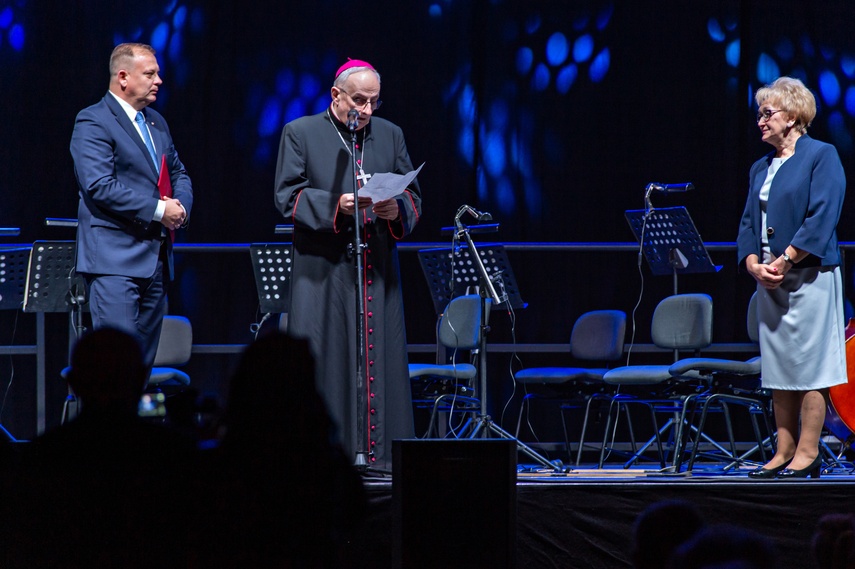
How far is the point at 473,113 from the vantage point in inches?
273

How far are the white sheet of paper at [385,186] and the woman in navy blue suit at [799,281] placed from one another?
57.3 inches

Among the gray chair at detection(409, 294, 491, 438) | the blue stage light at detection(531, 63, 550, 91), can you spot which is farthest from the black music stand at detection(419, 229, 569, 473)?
the blue stage light at detection(531, 63, 550, 91)

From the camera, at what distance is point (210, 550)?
2271 mm

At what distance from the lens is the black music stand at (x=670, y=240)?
586cm

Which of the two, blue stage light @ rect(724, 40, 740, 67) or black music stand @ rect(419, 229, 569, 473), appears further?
blue stage light @ rect(724, 40, 740, 67)

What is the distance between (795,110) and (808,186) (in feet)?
1.01

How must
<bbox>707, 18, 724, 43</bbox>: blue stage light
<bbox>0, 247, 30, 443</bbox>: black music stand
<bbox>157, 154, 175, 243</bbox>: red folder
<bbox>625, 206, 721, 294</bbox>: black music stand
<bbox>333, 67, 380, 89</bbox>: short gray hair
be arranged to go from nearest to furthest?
<bbox>333, 67, 380, 89</bbox>: short gray hair, <bbox>157, 154, 175, 243</bbox>: red folder, <bbox>0, 247, 30, 443</bbox>: black music stand, <bbox>625, 206, 721, 294</bbox>: black music stand, <bbox>707, 18, 724, 43</bbox>: blue stage light

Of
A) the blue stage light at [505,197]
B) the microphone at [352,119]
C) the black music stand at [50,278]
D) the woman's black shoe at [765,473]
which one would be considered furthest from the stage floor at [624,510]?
the blue stage light at [505,197]

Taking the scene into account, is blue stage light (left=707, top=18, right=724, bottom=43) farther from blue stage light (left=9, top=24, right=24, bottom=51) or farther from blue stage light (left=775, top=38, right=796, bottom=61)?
blue stage light (left=9, top=24, right=24, bottom=51)

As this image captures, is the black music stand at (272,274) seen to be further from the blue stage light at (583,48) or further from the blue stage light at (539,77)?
the blue stage light at (583,48)

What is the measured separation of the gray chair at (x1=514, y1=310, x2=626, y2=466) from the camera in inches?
233

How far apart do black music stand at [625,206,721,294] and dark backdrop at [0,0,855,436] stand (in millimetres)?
1043

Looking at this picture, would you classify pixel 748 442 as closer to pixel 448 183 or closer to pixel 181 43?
pixel 448 183

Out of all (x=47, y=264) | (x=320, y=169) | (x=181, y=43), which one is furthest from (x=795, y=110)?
(x=181, y=43)
